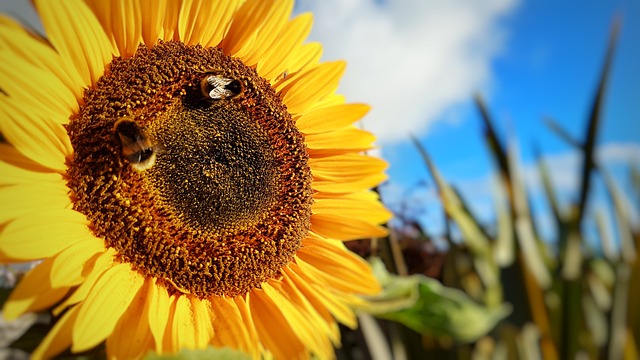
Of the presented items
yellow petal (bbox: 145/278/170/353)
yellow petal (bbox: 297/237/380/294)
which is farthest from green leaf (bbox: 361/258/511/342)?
yellow petal (bbox: 145/278/170/353)

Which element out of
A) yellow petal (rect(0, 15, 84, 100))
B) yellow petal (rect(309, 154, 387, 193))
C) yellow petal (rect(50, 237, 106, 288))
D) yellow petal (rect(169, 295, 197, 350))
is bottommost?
yellow petal (rect(169, 295, 197, 350))

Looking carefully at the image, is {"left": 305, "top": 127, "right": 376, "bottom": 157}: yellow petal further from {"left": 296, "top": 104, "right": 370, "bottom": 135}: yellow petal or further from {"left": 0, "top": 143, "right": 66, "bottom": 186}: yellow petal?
{"left": 0, "top": 143, "right": 66, "bottom": 186}: yellow petal

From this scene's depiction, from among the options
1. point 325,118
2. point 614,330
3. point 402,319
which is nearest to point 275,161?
point 325,118

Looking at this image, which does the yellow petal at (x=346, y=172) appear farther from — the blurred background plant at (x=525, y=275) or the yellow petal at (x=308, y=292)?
the blurred background plant at (x=525, y=275)

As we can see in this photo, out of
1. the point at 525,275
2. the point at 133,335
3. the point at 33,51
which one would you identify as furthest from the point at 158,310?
the point at 525,275

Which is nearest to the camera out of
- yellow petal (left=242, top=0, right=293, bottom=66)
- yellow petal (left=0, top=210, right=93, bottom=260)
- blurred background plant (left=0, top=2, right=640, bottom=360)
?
yellow petal (left=0, top=210, right=93, bottom=260)

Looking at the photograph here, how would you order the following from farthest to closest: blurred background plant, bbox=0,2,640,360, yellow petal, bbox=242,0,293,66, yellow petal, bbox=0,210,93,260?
blurred background plant, bbox=0,2,640,360, yellow petal, bbox=242,0,293,66, yellow petal, bbox=0,210,93,260

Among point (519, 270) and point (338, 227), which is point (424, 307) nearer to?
point (338, 227)
